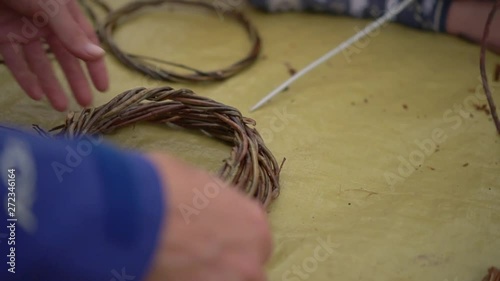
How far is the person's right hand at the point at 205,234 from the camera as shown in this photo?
504mm

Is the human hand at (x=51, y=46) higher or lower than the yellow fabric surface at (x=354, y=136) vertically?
higher

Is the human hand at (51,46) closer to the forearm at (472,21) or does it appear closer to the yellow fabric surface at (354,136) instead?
the yellow fabric surface at (354,136)

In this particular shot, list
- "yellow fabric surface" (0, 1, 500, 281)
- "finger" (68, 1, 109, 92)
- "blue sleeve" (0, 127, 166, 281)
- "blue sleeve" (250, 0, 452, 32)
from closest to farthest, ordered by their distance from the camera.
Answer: "blue sleeve" (0, 127, 166, 281) < "yellow fabric surface" (0, 1, 500, 281) < "finger" (68, 1, 109, 92) < "blue sleeve" (250, 0, 452, 32)

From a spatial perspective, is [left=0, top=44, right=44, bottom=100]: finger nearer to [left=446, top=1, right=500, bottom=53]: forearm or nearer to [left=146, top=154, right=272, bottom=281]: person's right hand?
[left=146, top=154, right=272, bottom=281]: person's right hand

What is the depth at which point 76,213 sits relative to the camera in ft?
1.60

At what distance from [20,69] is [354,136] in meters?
0.52

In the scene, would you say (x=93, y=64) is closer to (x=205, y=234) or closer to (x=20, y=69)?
(x=20, y=69)

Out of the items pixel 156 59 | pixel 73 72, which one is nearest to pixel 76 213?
pixel 73 72

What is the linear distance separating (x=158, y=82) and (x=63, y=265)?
71cm

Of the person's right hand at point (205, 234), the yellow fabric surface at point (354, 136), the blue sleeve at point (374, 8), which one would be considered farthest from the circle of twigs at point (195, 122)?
the blue sleeve at point (374, 8)

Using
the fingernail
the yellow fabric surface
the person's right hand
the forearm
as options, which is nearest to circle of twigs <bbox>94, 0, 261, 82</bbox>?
the yellow fabric surface

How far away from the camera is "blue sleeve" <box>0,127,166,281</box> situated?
1.59 feet

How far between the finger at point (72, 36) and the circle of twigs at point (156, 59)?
255 mm

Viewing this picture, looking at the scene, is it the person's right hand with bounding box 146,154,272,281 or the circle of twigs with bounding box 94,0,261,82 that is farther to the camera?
the circle of twigs with bounding box 94,0,261,82
